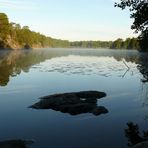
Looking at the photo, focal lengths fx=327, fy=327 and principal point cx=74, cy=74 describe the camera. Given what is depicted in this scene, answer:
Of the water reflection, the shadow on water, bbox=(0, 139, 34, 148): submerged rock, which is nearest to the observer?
bbox=(0, 139, 34, 148): submerged rock

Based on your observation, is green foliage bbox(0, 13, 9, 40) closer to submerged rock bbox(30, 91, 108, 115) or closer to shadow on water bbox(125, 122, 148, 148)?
submerged rock bbox(30, 91, 108, 115)

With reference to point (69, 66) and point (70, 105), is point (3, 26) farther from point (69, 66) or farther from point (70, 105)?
point (70, 105)

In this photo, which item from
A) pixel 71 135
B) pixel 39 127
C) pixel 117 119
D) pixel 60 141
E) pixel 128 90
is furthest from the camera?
pixel 128 90

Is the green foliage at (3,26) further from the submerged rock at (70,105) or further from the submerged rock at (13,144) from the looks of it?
the submerged rock at (13,144)

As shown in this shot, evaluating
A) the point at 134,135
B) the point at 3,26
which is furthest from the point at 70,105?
the point at 3,26

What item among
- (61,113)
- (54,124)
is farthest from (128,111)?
(54,124)

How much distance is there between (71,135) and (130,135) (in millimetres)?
3583

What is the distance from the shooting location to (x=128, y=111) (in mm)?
26422

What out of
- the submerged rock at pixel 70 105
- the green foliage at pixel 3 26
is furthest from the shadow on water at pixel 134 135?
the green foliage at pixel 3 26

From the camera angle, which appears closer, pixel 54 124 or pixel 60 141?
pixel 60 141

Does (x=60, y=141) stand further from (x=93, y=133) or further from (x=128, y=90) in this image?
(x=128, y=90)

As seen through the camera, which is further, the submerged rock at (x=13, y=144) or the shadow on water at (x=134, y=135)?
the shadow on water at (x=134, y=135)

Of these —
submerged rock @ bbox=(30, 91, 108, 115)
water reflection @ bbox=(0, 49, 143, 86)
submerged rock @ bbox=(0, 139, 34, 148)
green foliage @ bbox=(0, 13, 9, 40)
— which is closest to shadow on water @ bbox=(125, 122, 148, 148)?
submerged rock @ bbox=(30, 91, 108, 115)

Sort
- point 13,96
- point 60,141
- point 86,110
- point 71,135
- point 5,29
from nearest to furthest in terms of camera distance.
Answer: point 60,141 → point 71,135 → point 86,110 → point 13,96 → point 5,29
